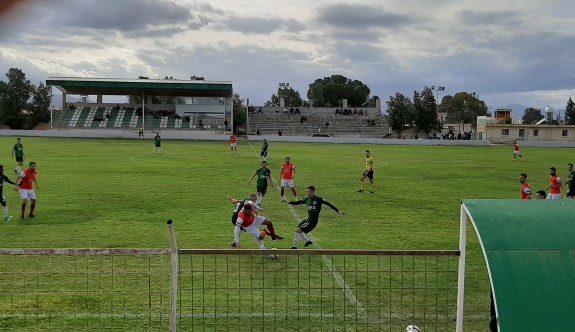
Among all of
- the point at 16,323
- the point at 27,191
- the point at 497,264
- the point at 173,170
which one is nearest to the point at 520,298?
the point at 497,264

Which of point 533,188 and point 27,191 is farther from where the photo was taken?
point 533,188

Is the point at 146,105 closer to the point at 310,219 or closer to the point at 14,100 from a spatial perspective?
the point at 14,100

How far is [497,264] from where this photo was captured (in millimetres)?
5832

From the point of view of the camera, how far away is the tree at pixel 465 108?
138m

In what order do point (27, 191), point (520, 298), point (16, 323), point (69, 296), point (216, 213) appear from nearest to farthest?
point (520, 298) → point (16, 323) → point (69, 296) → point (27, 191) → point (216, 213)

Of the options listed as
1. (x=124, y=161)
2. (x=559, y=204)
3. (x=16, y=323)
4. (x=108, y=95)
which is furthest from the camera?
(x=108, y=95)

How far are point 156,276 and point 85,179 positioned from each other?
17655 mm

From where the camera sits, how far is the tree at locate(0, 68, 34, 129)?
8819 centimetres

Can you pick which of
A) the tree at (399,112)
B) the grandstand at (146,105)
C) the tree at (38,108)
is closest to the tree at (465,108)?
the tree at (399,112)

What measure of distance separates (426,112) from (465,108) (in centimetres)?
5485

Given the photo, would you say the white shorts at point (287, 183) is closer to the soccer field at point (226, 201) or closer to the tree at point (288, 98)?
the soccer field at point (226, 201)

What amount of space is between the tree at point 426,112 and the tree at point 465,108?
46.4 meters

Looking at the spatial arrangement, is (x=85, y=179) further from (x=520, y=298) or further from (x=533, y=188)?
(x=520, y=298)

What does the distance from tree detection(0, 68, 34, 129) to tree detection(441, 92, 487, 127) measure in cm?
9291
